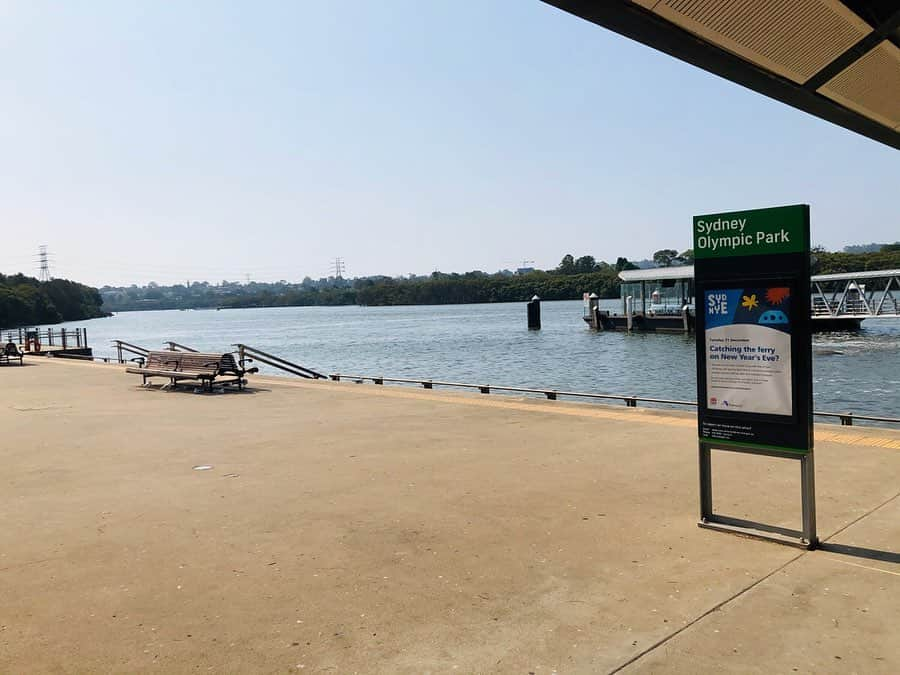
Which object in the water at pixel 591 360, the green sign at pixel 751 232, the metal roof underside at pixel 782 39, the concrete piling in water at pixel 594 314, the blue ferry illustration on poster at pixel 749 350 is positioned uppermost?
the metal roof underside at pixel 782 39

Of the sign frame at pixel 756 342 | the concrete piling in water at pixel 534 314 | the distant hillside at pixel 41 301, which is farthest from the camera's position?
the distant hillside at pixel 41 301

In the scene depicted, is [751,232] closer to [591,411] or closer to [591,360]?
[591,411]

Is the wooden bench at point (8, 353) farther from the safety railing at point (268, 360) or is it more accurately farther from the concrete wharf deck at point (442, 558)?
the concrete wharf deck at point (442, 558)

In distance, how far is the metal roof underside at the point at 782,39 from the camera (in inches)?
159

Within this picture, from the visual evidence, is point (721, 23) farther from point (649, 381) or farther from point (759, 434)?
point (649, 381)

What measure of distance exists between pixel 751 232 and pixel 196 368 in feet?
45.6

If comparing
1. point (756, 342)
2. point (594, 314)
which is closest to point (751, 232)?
point (756, 342)

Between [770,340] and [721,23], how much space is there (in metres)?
2.27

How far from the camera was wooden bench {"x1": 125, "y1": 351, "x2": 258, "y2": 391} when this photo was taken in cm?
1642

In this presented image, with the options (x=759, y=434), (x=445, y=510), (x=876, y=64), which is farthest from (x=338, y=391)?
(x=876, y=64)

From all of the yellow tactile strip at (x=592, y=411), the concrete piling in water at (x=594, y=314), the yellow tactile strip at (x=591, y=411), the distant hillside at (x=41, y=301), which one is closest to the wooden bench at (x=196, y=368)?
the yellow tactile strip at (x=591, y=411)

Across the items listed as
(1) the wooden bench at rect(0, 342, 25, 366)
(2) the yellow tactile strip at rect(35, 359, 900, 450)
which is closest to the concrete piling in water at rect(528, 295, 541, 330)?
(1) the wooden bench at rect(0, 342, 25, 366)

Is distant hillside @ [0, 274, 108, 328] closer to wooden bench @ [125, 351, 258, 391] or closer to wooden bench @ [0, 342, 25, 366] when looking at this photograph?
wooden bench @ [0, 342, 25, 366]

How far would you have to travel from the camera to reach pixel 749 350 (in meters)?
5.54
